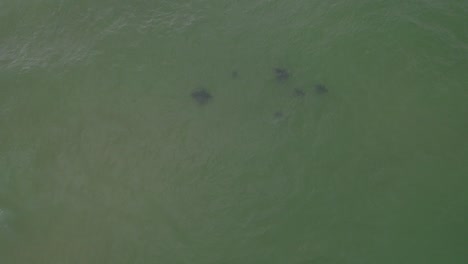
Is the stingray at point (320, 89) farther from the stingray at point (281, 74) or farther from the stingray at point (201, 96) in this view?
the stingray at point (201, 96)

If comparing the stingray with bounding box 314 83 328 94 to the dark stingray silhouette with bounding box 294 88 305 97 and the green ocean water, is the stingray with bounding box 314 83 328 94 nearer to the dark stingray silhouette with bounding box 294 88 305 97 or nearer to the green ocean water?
the green ocean water

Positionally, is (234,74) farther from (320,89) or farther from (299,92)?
(320,89)

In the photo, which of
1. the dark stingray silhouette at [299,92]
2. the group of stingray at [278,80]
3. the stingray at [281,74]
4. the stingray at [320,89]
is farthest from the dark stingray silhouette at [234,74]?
the stingray at [320,89]

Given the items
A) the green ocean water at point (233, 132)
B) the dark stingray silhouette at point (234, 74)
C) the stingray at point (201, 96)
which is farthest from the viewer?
the dark stingray silhouette at point (234, 74)

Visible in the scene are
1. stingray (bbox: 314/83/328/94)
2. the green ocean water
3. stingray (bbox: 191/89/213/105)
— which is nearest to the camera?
the green ocean water

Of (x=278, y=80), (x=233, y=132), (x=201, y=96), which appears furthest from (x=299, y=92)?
(x=201, y=96)

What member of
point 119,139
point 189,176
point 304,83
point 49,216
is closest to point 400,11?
point 304,83

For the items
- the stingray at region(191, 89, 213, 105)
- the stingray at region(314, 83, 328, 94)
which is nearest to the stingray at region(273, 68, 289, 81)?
the stingray at region(314, 83, 328, 94)

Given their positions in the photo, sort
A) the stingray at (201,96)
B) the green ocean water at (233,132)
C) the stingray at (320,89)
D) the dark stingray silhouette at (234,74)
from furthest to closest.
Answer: the dark stingray silhouette at (234,74)
the stingray at (201,96)
the stingray at (320,89)
the green ocean water at (233,132)
